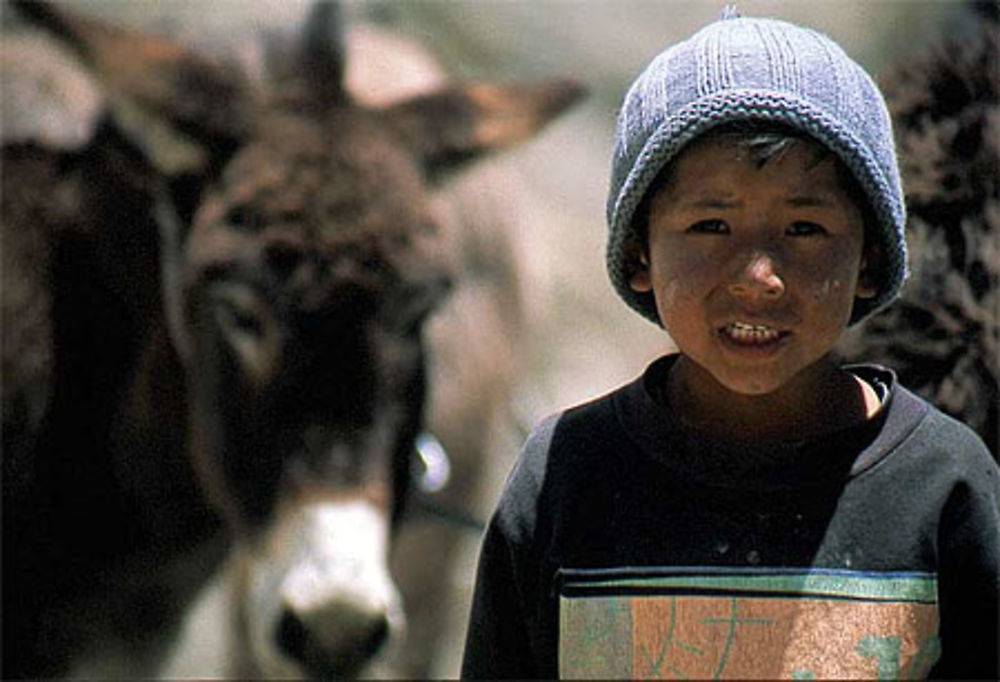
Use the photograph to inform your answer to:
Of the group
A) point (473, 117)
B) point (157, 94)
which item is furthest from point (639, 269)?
point (473, 117)

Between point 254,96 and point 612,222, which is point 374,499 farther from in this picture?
point 612,222

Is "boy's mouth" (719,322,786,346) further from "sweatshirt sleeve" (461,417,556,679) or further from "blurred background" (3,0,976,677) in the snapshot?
"blurred background" (3,0,976,677)

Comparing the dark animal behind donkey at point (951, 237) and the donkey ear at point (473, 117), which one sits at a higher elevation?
the dark animal behind donkey at point (951, 237)

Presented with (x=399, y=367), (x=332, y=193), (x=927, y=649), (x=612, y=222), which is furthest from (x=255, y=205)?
(x=927, y=649)

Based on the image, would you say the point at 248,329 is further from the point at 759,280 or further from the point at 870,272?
the point at 759,280

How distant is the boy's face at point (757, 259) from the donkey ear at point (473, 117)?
2068 mm

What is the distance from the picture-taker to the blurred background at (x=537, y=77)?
4.84 m

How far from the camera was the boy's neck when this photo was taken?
1938 mm

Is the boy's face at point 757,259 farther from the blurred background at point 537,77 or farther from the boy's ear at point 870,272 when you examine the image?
the blurred background at point 537,77

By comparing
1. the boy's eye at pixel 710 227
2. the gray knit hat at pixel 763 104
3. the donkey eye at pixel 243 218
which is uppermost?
the gray knit hat at pixel 763 104

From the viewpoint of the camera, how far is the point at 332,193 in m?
3.51

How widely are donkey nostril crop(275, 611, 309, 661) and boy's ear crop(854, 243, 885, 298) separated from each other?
5.09 feet

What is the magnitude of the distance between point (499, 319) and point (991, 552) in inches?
135

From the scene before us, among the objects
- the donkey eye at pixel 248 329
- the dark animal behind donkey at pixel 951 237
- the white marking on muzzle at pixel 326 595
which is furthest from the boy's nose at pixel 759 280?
the donkey eye at pixel 248 329
